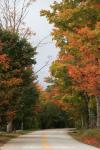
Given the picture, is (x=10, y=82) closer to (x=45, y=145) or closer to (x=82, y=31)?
(x=82, y=31)

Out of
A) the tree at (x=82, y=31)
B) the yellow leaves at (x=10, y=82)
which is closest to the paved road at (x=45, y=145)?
the yellow leaves at (x=10, y=82)

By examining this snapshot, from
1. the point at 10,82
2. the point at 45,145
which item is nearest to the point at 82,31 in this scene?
the point at 45,145

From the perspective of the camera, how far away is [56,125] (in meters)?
142

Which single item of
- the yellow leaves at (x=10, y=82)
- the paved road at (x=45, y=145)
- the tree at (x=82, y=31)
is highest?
the tree at (x=82, y=31)

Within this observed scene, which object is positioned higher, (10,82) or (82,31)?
(82,31)

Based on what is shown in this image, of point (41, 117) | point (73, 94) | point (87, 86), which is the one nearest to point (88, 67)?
point (87, 86)

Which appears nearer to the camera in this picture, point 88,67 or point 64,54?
point 88,67

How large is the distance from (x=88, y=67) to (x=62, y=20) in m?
6.31

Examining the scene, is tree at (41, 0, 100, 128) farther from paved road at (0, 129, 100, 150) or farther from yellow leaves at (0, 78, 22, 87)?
paved road at (0, 129, 100, 150)

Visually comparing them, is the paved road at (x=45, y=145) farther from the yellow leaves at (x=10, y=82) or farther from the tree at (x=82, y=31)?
the tree at (x=82, y=31)

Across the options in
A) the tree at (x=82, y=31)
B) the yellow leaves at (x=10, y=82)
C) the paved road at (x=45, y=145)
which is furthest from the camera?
the yellow leaves at (x=10, y=82)

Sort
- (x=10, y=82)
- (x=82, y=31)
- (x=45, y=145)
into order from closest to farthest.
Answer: (x=45, y=145) < (x=82, y=31) < (x=10, y=82)

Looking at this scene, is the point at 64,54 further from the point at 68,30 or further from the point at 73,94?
the point at 73,94

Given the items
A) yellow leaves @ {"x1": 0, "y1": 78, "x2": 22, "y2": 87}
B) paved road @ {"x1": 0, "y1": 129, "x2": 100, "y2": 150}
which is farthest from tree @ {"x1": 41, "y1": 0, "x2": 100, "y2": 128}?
paved road @ {"x1": 0, "y1": 129, "x2": 100, "y2": 150}
